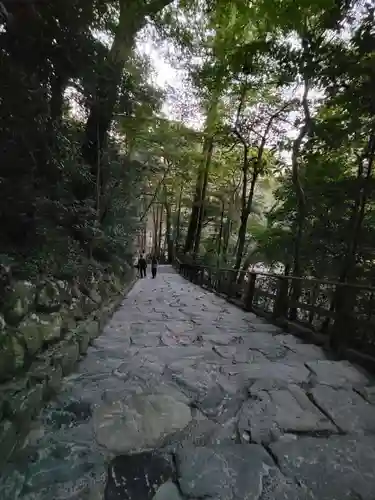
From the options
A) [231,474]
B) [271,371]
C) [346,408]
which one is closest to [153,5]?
[271,371]

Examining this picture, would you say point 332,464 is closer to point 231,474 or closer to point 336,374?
point 231,474

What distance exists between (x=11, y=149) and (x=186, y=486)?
2772mm

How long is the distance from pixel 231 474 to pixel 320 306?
11.2 ft

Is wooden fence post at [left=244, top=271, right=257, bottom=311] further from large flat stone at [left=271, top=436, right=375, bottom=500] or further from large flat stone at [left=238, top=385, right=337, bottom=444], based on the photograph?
large flat stone at [left=271, top=436, right=375, bottom=500]

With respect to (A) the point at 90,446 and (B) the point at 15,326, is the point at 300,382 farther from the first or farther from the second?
(B) the point at 15,326

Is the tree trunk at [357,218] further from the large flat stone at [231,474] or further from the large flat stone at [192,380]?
the large flat stone at [231,474]

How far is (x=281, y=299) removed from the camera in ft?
18.0

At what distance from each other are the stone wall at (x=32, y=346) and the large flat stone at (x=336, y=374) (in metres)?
2.45

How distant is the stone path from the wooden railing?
0.46 m

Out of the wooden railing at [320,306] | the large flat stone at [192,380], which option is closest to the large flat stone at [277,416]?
the large flat stone at [192,380]

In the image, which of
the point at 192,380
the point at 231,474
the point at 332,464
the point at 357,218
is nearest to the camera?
the point at 231,474

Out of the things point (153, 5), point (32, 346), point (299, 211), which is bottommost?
point (32, 346)

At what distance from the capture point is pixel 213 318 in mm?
5844

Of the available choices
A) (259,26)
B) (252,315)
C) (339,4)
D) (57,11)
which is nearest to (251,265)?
(252,315)
